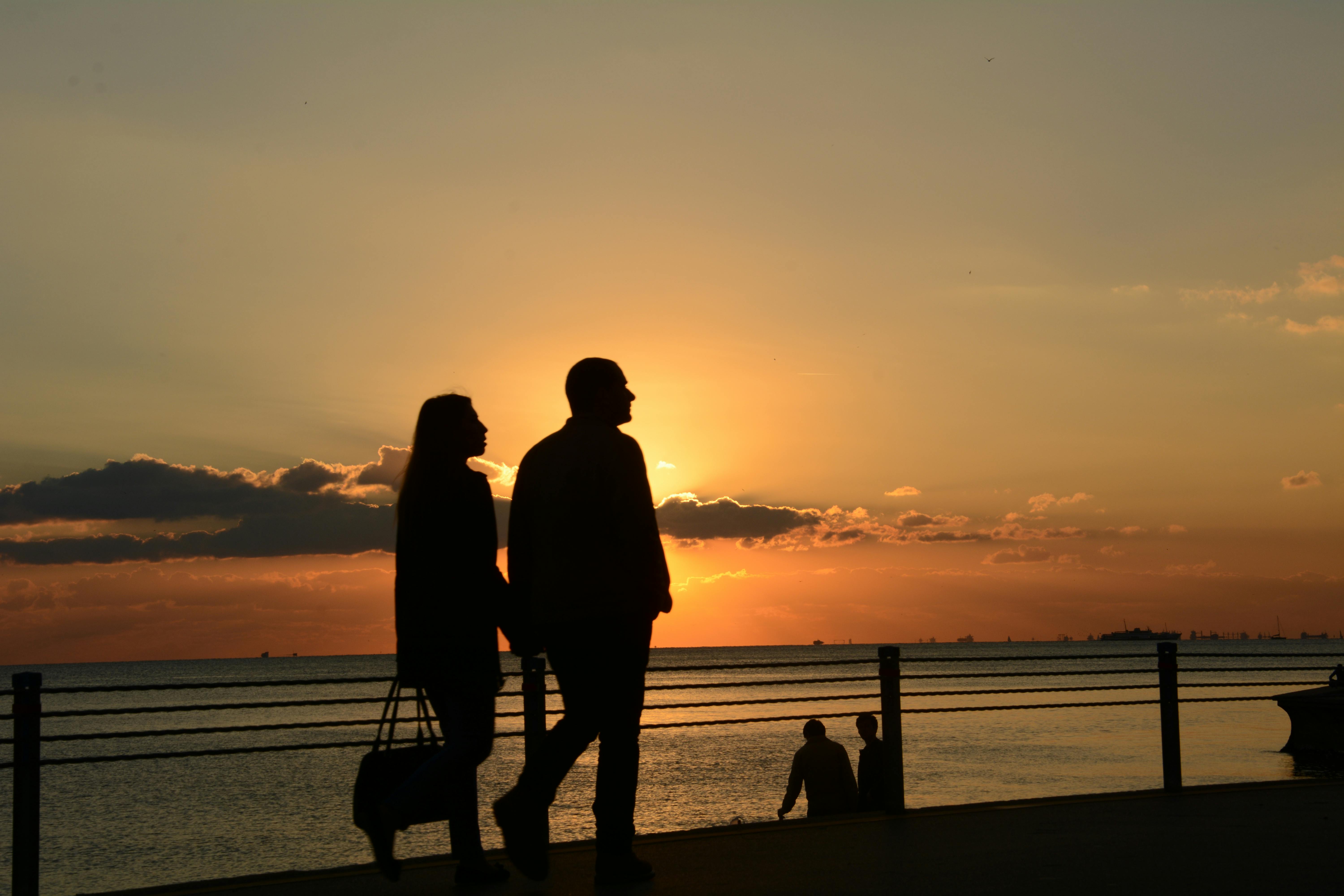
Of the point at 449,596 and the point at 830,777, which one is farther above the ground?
the point at 449,596

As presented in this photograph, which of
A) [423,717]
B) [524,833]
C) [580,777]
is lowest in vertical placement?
[580,777]

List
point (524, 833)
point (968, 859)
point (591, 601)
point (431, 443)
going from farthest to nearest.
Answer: point (968, 859) < point (431, 443) < point (591, 601) < point (524, 833)

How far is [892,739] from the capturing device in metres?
5.63

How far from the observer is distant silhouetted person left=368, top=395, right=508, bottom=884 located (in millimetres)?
3561

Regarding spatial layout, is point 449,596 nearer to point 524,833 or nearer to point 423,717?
point 423,717

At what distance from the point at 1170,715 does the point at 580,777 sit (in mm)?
29102

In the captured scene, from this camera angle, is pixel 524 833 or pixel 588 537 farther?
pixel 588 537

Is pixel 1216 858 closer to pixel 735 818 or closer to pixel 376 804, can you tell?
pixel 376 804

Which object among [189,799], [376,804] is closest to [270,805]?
[189,799]

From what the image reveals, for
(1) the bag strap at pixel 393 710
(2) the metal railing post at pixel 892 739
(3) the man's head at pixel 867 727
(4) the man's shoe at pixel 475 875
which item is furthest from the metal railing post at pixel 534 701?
(3) the man's head at pixel 867 727

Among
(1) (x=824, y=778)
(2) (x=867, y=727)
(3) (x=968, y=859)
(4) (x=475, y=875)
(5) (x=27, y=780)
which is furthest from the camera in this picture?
(2) (x=867, y=727)

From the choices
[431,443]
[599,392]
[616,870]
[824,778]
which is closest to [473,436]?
[431,443]

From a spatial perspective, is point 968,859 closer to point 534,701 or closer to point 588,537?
point 534,701

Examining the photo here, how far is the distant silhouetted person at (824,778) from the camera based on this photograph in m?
7.97
